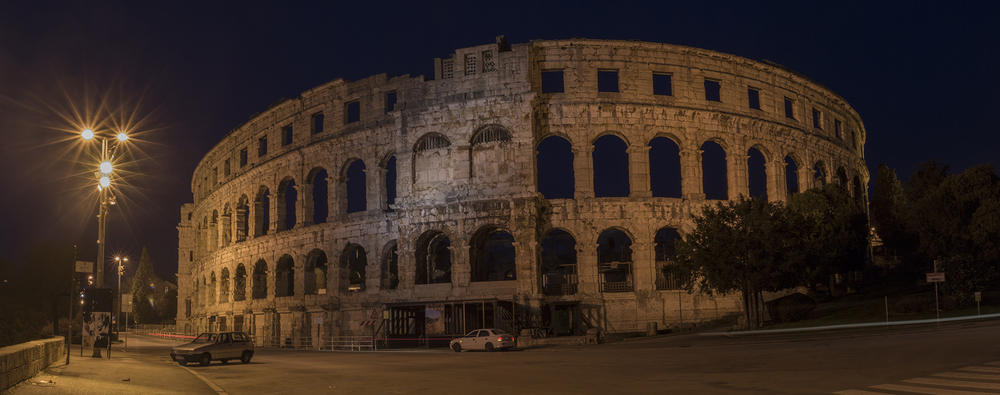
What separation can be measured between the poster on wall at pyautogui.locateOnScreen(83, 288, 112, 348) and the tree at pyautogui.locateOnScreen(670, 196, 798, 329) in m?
23.1

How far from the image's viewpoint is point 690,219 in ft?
122

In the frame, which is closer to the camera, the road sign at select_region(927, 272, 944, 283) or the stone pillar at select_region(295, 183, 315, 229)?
the road sign at select_region(927, 272, 944, 283)

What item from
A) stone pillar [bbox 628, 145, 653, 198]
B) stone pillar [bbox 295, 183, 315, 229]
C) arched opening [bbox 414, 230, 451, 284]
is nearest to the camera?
stone pillar [bbox 628, 145, 653, 198]

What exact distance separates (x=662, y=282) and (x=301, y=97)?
78.9ft

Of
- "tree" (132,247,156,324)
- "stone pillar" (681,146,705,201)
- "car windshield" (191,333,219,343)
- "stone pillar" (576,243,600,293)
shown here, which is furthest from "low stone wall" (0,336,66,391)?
"tree" (132,247,156,324)

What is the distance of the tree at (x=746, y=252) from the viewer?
99.7ft

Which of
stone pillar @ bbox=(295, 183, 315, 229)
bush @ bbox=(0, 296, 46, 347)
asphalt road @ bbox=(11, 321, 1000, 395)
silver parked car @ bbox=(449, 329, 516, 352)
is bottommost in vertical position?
silver parked car @ bbox=(449, 329, 516, 352)

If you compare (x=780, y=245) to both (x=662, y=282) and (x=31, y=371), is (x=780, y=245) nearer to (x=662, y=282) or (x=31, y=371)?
(x=662, y=282)

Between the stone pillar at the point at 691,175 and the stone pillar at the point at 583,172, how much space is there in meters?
5.13

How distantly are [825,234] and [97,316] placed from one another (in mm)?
30706

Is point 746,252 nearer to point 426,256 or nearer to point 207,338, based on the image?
point 426,256

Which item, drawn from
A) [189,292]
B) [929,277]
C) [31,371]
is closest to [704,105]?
[929,277]

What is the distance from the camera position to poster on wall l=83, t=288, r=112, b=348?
23453 millimetres

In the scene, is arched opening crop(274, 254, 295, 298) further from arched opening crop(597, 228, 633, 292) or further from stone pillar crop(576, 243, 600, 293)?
arched opening crop(597, 228, 633, 292)
